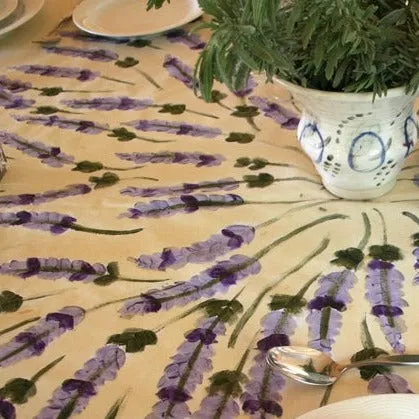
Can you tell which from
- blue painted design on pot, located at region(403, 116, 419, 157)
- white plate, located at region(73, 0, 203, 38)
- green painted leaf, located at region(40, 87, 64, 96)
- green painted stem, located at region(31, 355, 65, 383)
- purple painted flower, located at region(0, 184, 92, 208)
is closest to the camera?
green painted stem, located at region(31, 355, 65, 383)

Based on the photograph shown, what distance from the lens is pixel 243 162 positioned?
2.52ft

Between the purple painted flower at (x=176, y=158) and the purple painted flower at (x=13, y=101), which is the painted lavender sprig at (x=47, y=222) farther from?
the purple painted flower at (x=13, y=101)

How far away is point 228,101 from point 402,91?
1.08 ft

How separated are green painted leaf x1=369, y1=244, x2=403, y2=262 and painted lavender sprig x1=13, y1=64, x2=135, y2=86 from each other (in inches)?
18.2

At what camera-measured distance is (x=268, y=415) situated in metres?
0.49

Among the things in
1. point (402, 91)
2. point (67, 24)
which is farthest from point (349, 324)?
point (67, 24)

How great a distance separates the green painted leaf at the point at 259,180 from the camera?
73cm

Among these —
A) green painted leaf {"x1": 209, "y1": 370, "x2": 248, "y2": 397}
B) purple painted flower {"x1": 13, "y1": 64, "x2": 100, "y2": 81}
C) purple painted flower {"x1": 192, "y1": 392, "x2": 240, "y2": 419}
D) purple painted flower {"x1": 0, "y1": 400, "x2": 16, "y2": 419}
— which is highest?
purple painted flower {"x1": 13, "y1": 64, "x2": 100, "y2": 81}

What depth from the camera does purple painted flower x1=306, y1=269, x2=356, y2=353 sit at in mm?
546

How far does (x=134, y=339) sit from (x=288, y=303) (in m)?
0.13

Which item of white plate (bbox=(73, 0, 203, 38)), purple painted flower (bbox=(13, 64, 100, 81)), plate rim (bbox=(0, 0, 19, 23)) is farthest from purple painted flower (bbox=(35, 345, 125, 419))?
plate rim (bbox=(0, 0, 19, 23))

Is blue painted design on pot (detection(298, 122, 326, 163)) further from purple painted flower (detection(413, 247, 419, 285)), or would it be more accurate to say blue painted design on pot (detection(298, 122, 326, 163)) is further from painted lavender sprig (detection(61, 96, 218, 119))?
painted lavender sprig (detection(61, 96, 218, 119))

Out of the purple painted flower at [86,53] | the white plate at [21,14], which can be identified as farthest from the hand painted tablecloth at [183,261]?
the white plate at [21,14]

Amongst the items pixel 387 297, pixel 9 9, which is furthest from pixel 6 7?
pixel 387 297
